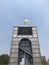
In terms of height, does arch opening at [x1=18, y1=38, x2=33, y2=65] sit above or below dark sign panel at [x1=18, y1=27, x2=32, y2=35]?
below

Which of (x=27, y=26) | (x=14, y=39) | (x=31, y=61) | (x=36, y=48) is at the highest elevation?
(x=27, y=26)

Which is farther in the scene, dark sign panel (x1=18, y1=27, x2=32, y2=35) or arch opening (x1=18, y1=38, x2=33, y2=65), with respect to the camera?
dark sign panel (x1=18, y1=27, x2=32, y2=35)

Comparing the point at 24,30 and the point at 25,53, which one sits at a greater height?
the point at 24,30

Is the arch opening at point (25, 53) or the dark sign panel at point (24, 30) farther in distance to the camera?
the dark sign panel at point (24, 30)

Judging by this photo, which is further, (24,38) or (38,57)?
(24,38)

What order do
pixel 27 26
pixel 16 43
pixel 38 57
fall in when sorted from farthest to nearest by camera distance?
pixel 27 26 < pixel 16 43 < pixel 38 57

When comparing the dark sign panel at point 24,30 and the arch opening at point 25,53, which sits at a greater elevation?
the dark sign panel at point 24,30

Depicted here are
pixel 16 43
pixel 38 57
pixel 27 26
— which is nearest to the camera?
pixel 38 57

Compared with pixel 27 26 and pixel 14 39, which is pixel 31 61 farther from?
pixel 27 26

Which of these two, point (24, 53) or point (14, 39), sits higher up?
point (14, 39)

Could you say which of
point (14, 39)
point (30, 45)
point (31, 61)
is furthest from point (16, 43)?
point (31, 61)

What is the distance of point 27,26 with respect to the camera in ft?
79.6

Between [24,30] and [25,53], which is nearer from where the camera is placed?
[25,53]

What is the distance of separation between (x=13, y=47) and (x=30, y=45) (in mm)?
2833
